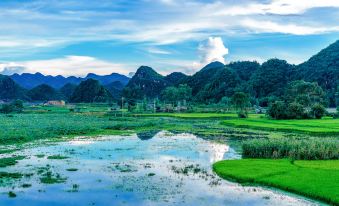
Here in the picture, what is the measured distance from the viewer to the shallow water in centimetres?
1794

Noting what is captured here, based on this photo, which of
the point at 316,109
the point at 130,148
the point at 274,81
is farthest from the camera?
the point at 274,81

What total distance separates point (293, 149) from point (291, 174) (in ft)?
19.9

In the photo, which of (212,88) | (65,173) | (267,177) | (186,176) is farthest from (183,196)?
(212,88)

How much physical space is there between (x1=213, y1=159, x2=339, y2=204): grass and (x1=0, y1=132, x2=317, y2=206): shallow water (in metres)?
0.87

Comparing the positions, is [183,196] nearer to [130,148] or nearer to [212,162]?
[212,162]

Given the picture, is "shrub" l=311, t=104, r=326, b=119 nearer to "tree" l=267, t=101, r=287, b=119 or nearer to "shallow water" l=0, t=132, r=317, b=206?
"tree" l=267, t=101, r=287, b=119

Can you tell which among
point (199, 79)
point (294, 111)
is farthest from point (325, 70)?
point (199, 79)

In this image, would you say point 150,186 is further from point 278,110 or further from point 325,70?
point 325,70

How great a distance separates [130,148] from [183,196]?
1671cm

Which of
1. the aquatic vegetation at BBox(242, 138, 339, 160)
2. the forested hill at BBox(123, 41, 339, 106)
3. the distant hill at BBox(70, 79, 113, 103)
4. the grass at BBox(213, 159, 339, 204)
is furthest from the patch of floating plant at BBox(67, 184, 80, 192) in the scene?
the distant hill at BBox(70, 79, 113, 103)

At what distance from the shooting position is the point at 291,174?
2203cm

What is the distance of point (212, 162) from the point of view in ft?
91.7

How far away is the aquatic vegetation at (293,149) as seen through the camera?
27.2 metres

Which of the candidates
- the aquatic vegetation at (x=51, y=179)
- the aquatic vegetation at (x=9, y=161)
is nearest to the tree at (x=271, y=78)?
the aquatic vegetation at (x=9, y=161)
